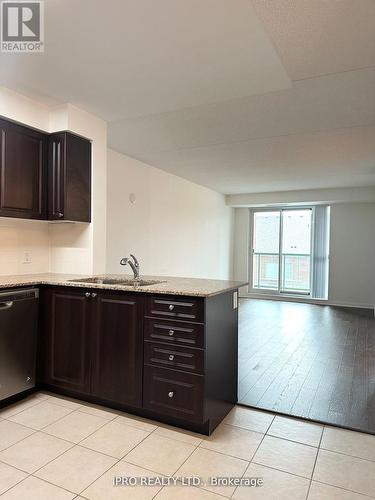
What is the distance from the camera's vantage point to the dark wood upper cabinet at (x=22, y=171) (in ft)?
8.73

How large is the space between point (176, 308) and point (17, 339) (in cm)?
127

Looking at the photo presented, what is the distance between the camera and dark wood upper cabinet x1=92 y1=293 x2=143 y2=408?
2318mm

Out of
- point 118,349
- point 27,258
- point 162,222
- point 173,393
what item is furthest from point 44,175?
point 162,222

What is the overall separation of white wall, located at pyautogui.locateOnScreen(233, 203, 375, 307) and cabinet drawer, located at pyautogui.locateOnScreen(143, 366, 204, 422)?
6.04 m

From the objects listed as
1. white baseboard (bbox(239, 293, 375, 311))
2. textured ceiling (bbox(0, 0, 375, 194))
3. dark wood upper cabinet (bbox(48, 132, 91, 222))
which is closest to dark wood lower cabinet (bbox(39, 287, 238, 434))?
dark wood upper cabinet (bbox(48, 132, 91, 222))

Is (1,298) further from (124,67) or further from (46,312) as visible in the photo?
(124,67)

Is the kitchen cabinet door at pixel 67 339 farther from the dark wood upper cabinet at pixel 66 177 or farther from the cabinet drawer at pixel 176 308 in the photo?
the dark wood upper cabinet at pixel 66 177

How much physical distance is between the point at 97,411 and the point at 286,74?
9.05 feet

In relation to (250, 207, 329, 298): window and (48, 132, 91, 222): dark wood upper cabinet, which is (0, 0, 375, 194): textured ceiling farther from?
(250, 207, 329, 298): window

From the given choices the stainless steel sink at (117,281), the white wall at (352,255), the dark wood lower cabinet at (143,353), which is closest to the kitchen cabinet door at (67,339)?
the dark wood lower cabinet at (143,353)

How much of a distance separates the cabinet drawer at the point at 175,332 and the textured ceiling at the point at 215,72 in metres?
1.72

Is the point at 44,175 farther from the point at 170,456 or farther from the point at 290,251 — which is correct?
the point at 290,251

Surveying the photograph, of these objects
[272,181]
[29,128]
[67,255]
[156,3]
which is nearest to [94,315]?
[67,255]

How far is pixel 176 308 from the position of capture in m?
2.18
